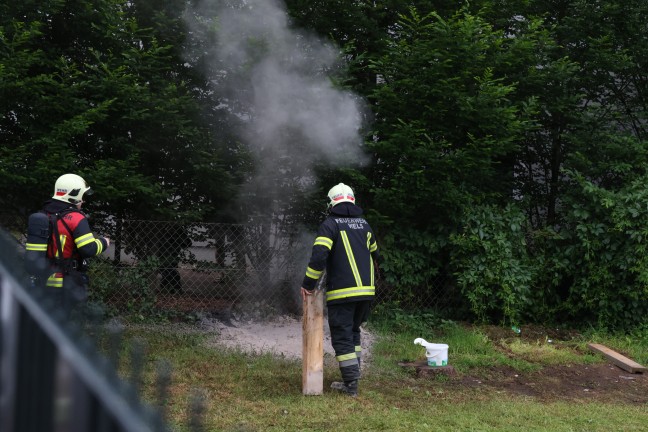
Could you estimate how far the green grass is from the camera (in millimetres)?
5406

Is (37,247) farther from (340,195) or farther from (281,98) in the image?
(281,98)

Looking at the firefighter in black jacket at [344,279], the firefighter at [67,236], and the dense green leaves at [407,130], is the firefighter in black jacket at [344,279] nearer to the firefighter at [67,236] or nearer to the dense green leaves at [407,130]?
the firefighter at [67,236]

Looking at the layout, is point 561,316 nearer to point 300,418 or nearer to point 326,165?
point 326,165

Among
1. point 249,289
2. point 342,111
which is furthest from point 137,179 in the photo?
point 342,111

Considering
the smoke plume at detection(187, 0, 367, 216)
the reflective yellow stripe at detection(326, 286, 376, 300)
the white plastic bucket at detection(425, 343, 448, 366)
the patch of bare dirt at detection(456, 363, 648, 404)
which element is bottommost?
the patch of bare dirt at detection(456, 363, 648, 404)

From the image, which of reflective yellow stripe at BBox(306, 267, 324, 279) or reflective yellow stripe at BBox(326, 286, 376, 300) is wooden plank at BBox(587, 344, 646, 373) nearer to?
reflective yellow stripe at BBox(326, 286, 376, 300)

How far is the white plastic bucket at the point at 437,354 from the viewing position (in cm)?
713

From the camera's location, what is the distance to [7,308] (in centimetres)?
126

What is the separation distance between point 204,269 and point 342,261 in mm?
3012

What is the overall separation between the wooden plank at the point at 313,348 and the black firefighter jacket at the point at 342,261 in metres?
0.14

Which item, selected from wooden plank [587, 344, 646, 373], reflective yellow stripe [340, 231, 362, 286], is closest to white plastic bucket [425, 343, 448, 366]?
reflective yellow stripe [340, 231, 362, 286]

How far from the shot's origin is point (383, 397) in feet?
20.5

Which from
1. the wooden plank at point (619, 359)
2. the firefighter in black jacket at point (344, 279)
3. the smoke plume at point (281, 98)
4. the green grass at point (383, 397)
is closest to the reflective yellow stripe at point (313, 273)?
the firefighter in black jacket at point (344, 279)

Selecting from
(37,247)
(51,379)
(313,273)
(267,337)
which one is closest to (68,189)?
(37,247)
